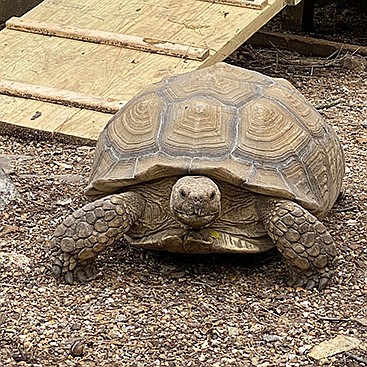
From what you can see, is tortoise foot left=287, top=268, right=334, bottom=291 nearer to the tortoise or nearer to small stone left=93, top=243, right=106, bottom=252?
the tortoise

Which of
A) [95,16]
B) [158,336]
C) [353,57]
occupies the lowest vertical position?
[353,57]

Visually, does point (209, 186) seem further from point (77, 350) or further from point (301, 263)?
point (77, 350)

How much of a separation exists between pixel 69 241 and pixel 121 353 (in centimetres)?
67

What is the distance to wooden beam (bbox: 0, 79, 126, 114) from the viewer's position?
19.1 ft

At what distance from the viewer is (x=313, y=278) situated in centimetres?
404

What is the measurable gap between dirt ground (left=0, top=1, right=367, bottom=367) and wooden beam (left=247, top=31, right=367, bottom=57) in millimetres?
3125

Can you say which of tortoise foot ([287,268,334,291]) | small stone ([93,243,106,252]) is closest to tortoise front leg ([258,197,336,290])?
tortoise foot ([287,268,334,291])

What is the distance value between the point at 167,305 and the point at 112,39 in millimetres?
3069

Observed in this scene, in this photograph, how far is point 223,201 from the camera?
4.07 m

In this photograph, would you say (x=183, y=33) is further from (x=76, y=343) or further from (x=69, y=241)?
(x=76, y=343)

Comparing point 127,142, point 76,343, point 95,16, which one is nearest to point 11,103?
point 95,16

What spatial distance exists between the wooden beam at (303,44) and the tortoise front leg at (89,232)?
4.26 meters

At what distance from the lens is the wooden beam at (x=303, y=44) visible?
25.9 ft

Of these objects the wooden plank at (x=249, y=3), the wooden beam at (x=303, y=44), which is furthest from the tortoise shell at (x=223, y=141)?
the wooden beam at (x=303, y=44)
